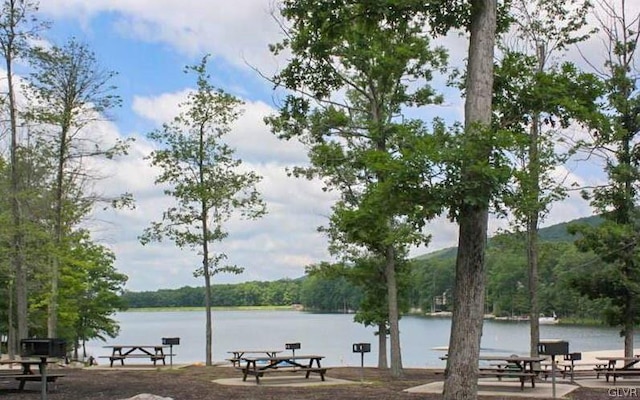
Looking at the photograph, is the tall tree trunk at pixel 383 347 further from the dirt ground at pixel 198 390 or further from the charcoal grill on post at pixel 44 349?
the charcoal grill on post at pixel 44 349

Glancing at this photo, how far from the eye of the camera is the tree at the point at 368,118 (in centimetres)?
704

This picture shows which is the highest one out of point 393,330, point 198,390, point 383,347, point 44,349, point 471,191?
point 471,191

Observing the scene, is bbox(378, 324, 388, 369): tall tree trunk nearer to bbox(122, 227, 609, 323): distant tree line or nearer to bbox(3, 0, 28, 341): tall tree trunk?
bbox(122, 227, 609, 323): distant tree line

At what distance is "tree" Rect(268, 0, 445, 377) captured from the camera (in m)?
7.04

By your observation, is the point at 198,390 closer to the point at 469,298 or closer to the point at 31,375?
the point at 31,375

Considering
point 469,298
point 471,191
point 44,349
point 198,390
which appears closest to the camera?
point 471,191

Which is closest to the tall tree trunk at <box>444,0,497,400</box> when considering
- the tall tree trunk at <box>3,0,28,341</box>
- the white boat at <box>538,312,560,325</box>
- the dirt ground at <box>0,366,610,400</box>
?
the dirt ground at <box>0,366,610,400</box>

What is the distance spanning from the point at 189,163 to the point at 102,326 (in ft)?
53.0

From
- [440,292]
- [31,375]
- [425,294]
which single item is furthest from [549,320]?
[31,375]

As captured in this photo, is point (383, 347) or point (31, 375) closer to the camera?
point (31, 375)

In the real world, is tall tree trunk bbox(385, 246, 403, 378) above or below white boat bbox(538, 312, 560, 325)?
above

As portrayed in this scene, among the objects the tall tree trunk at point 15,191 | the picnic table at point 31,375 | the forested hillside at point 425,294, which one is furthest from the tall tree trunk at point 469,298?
the forested hillside at point 425,294

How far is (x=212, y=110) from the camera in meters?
23.3

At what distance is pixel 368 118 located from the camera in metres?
19.2
